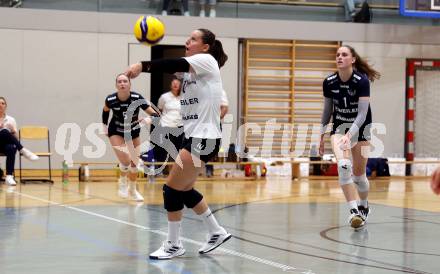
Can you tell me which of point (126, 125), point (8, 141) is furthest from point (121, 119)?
point (8, 141)

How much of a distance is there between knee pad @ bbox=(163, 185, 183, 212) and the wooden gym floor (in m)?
0.43

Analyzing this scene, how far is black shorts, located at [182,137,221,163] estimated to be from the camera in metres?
5.86

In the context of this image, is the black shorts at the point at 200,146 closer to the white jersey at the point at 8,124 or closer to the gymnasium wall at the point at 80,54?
the white jersey at the point at 8,124

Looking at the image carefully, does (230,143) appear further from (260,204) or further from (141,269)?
(141,269)

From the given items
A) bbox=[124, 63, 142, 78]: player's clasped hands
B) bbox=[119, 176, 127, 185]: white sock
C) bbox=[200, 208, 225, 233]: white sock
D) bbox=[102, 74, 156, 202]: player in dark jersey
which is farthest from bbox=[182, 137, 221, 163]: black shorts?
bbox=[119, 176, 127, 185]: white sock

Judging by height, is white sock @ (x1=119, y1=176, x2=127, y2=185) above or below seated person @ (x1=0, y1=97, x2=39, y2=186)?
below

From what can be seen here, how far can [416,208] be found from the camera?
34.1 feet

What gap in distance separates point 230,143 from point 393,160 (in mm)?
4408

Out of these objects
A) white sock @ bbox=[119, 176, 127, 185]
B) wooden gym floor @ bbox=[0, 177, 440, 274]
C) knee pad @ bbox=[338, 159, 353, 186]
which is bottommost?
wooden gym floor @ bbox=[0, 177, 440, 274]

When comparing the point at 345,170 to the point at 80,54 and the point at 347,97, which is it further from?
the point at 80,54

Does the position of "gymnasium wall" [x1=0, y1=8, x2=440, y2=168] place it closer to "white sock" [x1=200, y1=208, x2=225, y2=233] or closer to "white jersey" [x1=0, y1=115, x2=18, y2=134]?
"white jersey" [x1=0, y1=115, x2=18, y2=134]

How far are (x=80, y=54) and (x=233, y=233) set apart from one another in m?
11.0

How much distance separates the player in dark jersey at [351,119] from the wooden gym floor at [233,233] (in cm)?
46

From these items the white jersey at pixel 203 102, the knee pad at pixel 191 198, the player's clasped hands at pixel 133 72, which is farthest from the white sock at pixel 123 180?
the player's clasped hands at pixel 133 72
